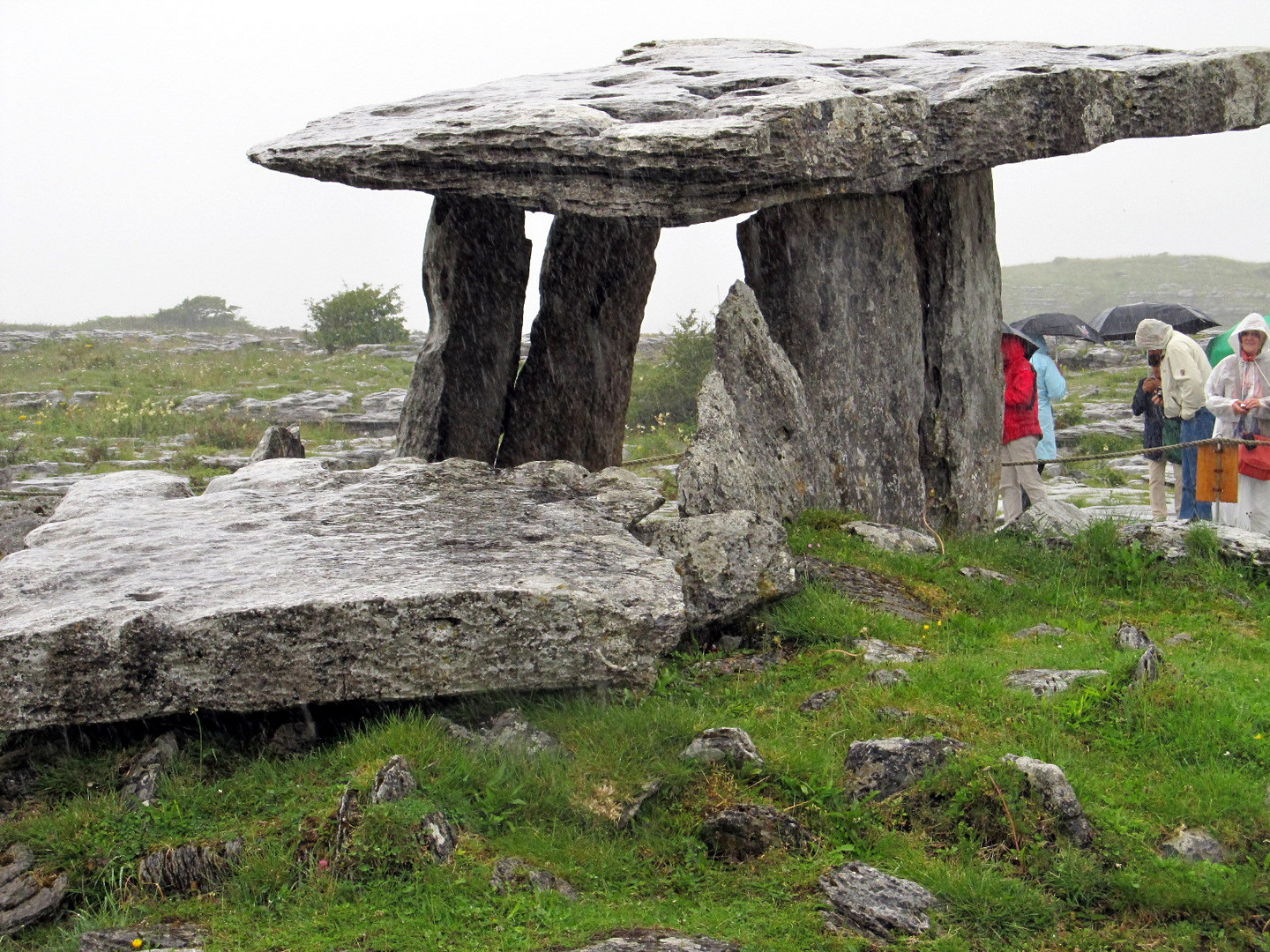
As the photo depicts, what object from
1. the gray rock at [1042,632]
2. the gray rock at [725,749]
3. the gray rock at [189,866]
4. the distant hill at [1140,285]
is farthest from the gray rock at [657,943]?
the distant hill at [1140,285]

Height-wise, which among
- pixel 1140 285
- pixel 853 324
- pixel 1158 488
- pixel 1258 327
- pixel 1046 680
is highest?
pixel 853 324

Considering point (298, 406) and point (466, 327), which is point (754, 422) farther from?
point (298, 406)

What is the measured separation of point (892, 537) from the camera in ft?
33.4

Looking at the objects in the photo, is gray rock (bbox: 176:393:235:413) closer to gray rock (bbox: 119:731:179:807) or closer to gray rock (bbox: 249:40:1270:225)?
gray rock (bbox: 249:40:1270:225)

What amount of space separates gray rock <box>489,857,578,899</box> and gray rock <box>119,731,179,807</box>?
6.58 feet

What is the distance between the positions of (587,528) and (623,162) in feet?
9.42

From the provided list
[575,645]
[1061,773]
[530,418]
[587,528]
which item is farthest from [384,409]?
[1061,773]

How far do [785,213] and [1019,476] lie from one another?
169 inches

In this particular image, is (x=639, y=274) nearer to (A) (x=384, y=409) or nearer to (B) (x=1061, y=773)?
(B) (x=1061, y=773)

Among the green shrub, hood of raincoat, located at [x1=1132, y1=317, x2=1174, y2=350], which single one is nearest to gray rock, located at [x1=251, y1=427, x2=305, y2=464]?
hood of raincoat, located at [x1=1132, y1=317, x2=1174, y2=350]

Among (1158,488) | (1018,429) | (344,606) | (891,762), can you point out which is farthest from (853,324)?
(344,606)

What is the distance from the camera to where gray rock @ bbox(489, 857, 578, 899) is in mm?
5363

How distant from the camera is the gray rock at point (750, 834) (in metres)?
5.68

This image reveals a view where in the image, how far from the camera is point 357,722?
6.79 metres
